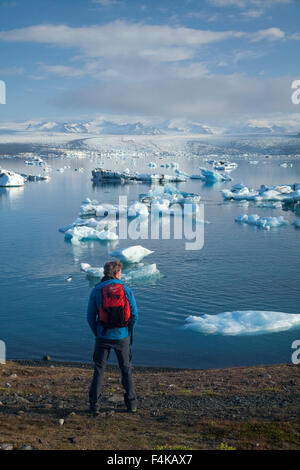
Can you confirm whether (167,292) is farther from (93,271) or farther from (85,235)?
(85,235)

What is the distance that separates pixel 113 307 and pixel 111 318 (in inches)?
5.2

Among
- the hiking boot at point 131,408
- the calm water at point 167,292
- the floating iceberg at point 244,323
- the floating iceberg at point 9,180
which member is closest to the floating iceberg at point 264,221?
the calm water at point 167,292

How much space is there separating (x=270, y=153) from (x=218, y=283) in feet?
490

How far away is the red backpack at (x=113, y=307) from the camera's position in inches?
204

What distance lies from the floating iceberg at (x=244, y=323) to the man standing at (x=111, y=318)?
566cm

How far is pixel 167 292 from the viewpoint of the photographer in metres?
13.9

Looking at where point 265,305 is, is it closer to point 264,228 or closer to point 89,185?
point 264,228

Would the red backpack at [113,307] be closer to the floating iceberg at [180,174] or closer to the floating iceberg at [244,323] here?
the floating iceberg at [244,323]

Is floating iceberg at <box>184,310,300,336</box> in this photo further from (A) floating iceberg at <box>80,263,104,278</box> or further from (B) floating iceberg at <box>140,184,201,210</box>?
(B) floating iceberg at <box>140,184,201,210</box>

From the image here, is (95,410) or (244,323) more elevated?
(95,410)

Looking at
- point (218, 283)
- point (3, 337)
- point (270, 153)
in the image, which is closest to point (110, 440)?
point (3, 337)

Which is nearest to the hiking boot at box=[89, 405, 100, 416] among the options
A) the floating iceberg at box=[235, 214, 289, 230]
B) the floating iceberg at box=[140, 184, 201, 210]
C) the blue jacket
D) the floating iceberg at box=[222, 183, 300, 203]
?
the blue jacket

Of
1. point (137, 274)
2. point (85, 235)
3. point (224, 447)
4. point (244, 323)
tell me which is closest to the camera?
point (224, 447)

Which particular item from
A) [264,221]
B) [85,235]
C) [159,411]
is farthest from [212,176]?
[159,411]
